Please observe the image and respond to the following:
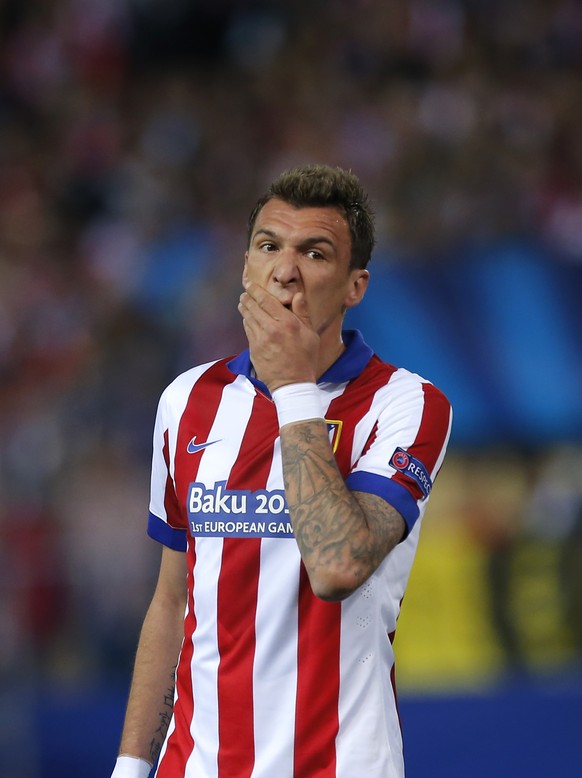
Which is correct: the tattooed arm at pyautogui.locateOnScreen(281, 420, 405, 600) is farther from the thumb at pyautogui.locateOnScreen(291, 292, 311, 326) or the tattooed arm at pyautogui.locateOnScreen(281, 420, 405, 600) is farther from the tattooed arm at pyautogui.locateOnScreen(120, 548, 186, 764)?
the tattooed arm at pyautogui.locateOnScreen(120, 548, 186, 764)

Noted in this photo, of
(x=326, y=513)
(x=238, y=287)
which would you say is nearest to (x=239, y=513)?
(x=326, y=513)

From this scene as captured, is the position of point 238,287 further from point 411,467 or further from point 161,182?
point 411,467

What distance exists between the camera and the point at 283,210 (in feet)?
8.66

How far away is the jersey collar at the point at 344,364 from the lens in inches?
104

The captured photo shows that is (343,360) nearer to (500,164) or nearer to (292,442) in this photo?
(292,442)

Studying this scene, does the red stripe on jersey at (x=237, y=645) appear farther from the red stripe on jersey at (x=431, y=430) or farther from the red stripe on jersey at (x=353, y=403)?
the red stripe on jersey at (x=431, y=430)

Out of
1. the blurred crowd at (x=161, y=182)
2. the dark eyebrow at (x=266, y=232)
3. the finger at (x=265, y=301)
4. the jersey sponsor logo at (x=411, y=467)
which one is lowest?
the jersey sponsor logo at (x=411, y=467)

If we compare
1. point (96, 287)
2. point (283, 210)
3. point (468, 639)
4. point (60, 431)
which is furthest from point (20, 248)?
point (283, 210)

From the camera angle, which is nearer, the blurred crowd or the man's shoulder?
the man's shoulder

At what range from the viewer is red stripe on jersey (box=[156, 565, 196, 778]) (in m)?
2.55

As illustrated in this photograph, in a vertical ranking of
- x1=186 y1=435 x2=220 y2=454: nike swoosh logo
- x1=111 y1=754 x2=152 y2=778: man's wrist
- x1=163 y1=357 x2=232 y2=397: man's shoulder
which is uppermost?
x1=163 y1=357 x2=232 y2=397: man's shoulder

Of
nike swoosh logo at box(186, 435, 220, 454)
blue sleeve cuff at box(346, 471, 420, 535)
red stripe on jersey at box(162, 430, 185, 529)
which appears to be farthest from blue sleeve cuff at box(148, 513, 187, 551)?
blue sleeve cuff at box(346, 471, 420, 535)

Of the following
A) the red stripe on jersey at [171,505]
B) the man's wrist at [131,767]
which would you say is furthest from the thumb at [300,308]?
the man's wrist at [131,767]

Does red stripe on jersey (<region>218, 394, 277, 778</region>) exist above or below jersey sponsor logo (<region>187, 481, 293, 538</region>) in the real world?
below
